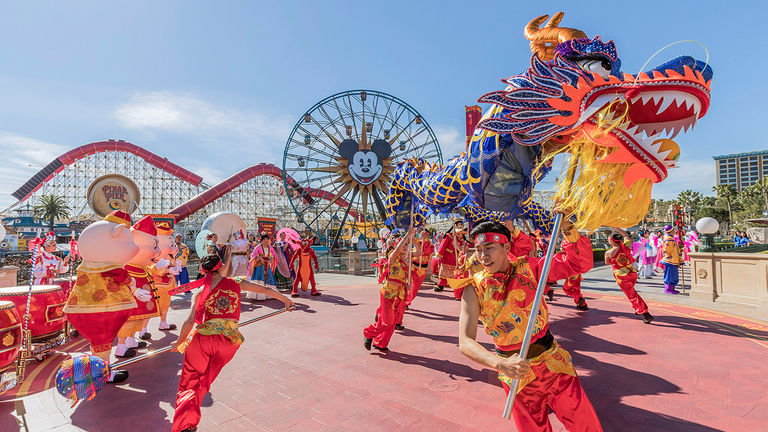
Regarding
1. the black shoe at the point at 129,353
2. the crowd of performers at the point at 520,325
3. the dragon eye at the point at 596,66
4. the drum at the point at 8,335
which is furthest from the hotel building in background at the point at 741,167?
the drum at the point at 8,335

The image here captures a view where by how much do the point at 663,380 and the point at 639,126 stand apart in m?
2.92

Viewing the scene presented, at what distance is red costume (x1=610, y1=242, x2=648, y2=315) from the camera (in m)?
6.12

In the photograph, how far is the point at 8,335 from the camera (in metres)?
3.47

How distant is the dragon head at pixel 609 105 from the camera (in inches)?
87.0

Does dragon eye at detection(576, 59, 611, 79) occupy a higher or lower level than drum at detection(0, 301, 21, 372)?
higher

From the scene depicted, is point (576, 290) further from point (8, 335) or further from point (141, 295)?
point (8, 335)

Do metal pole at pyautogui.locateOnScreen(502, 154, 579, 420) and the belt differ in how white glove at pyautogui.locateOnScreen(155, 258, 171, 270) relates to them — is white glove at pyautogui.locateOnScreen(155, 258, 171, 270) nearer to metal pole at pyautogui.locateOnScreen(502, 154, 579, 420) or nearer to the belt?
the belt

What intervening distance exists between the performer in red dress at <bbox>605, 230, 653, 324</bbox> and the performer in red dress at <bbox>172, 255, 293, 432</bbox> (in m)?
5.86

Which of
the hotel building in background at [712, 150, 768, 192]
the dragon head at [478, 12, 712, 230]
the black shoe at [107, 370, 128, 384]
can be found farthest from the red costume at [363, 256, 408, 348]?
the hotel building in background at [712, 150, 768, 192]

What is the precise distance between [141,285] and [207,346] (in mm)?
2789

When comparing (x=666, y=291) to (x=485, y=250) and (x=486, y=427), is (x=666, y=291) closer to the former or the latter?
(x=486, y=427)

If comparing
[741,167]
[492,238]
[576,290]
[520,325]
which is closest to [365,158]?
[576,290]

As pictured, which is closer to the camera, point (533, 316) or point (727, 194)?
point (533, 316)

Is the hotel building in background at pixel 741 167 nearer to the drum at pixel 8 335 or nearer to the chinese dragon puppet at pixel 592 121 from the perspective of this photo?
the chinese dragon puppet at pixel 592 121
